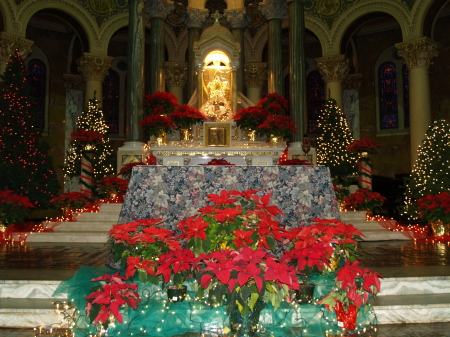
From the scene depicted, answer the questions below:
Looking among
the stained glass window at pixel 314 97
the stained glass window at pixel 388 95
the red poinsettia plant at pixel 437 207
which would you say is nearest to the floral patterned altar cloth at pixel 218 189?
the red poinsettia plant at pixel 437 207

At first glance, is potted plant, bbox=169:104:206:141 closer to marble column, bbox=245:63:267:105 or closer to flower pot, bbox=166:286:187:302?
flower pot, bbox=166:286:187:302

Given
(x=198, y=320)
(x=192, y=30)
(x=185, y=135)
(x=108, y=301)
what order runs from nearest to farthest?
(x=108, y=301)
(x=198, y=320)
(x=185, y=135)
(x=192, y=30)

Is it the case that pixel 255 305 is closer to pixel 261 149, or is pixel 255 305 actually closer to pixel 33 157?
pixel 261 149

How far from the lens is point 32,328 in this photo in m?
4.46

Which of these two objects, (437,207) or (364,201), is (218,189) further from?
(364,201)

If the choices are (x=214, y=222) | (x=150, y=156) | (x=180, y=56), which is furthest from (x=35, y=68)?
(x=214, y=222)

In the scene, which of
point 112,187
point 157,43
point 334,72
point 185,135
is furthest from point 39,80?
point 334,72

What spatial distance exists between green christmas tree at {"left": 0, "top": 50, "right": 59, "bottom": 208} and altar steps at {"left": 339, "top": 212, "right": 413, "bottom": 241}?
10.8m

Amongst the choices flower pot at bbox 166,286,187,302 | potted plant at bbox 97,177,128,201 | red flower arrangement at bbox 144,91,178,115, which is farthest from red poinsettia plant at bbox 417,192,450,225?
flower pot at bbox 166,286,187,302

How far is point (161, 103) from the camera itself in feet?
43.0

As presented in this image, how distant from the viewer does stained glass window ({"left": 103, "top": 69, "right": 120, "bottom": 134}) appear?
81.2 ft

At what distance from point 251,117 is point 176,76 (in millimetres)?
10156

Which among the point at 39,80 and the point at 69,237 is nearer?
the point at 69,237

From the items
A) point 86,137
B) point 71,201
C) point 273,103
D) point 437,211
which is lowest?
point 437,211
